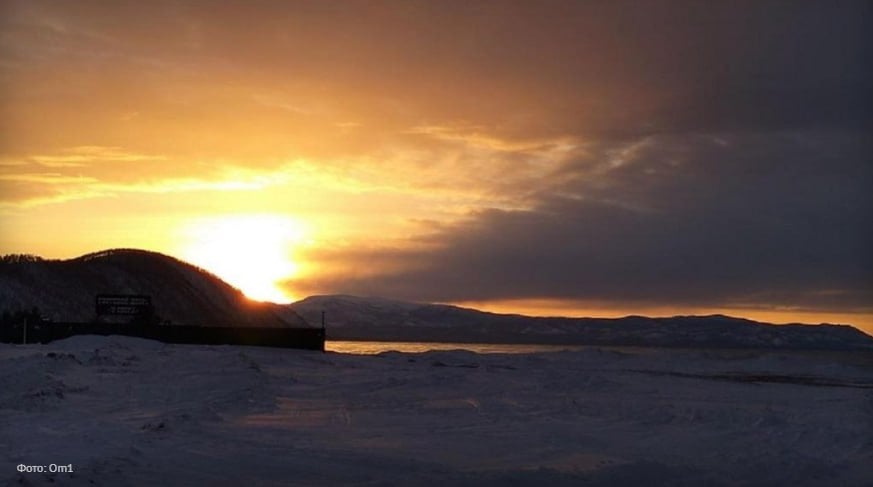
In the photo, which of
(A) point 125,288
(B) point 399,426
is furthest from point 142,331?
(B) point 399,426

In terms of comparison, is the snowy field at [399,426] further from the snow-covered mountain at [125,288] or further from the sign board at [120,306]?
the snow-covered mountain at [125,288]

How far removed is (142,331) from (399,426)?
3255cm

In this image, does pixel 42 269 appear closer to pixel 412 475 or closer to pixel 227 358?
pixel 227 358

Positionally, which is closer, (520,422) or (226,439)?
(226,439)

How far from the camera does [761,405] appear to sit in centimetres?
2777

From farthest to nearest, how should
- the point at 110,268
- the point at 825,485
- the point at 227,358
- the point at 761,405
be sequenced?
A: the point at 110,268 → the point at 227,358 → the point at 761,405 → the point at 825,485

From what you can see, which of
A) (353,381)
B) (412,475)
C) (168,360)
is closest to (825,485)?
(412,475)

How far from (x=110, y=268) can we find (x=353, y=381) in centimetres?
3894

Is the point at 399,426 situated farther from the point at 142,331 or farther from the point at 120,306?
the point at 120,306

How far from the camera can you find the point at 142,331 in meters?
49.3

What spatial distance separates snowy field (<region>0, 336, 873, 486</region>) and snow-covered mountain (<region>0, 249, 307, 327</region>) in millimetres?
20733
